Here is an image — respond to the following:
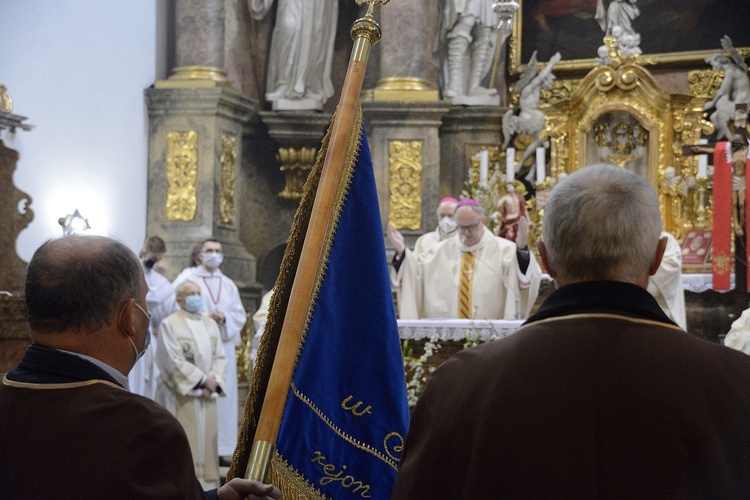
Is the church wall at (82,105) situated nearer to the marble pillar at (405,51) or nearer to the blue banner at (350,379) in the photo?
the marble pillar at (405,51)

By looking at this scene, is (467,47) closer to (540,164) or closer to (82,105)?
(540,164)

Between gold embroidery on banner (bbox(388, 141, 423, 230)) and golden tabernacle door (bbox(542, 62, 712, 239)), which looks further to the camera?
gold embroidery on banner (bbox(388, 141, 423, 230))

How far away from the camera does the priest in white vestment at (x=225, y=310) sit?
9.26 metres

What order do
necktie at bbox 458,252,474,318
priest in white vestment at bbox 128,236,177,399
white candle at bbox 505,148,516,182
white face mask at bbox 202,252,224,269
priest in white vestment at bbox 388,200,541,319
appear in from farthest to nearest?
white candle at bbox 505,148,516,182
white face mask at bbox 202,252,224,269
priest in white vestment at bbox 128,236,177,399
necktie at bbox 458,252,474,318
priest in white vestment at bbox 388,200,541,319

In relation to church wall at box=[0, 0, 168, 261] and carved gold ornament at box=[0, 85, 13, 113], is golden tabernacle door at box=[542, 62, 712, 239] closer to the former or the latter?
church wall at box=[0, 0, 168, 261]

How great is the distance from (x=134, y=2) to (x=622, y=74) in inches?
190

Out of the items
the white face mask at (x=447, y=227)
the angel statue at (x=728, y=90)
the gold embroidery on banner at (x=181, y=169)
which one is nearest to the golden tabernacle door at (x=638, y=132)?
the angel statue at (x=728, y=90)

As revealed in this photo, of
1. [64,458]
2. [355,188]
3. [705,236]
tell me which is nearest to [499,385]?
[64,458]

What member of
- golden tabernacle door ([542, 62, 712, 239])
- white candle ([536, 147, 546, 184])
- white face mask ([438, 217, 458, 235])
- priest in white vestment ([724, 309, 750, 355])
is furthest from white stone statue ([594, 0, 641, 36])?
priest in white vestment ([724, 309, 750, 355])

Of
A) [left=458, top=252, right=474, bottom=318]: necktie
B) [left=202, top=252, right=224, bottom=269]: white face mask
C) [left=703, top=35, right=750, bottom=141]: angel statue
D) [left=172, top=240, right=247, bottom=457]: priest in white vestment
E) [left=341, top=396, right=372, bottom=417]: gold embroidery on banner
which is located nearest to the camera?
[left=341, top=396, right=372, bottom=417]: gold embroidery on banner

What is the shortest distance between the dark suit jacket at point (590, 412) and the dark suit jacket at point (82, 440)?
0.47 m

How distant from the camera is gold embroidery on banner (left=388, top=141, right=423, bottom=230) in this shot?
35.3 ft

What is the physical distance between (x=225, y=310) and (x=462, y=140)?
3457mm

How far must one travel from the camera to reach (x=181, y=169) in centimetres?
1057
